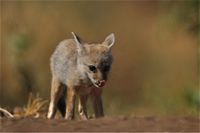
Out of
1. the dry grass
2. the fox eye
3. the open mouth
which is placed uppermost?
the fox eye

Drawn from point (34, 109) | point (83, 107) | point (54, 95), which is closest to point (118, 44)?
point (34, 109)

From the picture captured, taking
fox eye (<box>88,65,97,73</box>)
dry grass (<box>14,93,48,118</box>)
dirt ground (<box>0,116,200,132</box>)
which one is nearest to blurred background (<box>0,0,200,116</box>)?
dry grass (<box>14,93,48,118</box>)

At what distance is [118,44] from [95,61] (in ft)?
44.6

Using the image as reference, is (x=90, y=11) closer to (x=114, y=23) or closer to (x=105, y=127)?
(x=114, y=23)

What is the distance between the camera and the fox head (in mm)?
9617

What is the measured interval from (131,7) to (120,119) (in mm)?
18515

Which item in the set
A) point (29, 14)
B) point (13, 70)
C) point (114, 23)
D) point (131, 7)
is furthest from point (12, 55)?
point (131, 7)

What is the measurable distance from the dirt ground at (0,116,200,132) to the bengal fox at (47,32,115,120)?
163 centimetres

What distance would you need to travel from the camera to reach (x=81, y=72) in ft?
32.8

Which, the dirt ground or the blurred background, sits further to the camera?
the blurred background

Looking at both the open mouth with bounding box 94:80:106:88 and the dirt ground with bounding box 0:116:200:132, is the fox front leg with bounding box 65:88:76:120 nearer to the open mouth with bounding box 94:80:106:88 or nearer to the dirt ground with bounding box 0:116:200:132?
the open mouth with bounding box 94:80:106:88

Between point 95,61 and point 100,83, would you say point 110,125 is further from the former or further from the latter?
point 95,61

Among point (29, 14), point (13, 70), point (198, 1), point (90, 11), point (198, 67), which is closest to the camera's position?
point (198, 1)

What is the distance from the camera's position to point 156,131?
24.6 feet
